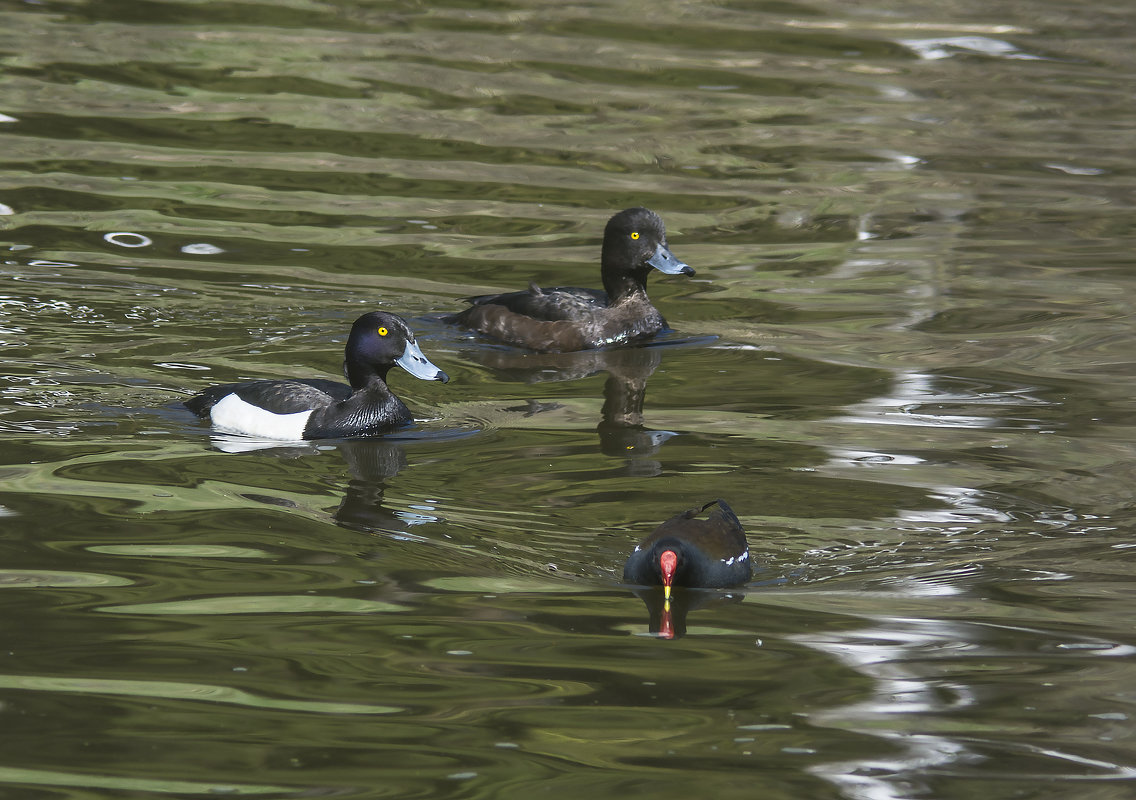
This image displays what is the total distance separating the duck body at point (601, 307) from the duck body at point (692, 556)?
5092 millimetres

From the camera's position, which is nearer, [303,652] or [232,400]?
[303,652]

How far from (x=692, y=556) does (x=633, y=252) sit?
6.27 meters

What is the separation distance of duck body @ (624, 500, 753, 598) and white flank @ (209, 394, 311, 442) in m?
3.03

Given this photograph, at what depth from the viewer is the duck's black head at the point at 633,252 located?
13289 millimetres

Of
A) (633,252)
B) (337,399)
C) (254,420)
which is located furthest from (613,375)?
(254,420)

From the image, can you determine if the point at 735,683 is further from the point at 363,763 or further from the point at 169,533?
the point at 169,533

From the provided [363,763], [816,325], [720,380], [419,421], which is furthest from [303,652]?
[816,325]

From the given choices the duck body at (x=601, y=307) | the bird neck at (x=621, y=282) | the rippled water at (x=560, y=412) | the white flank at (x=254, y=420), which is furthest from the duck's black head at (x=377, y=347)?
the bird neck at (x=621, y=282)

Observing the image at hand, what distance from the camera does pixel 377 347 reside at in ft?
34.7

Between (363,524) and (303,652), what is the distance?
1.65m

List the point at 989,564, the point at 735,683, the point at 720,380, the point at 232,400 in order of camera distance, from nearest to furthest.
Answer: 1. the point at 735,683
2. the point at 989,564
3. the point at 232,400
4. the point at 720,380

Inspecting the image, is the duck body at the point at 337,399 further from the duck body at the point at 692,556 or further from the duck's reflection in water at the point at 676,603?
the duck's reflection in water at the point at 676,603

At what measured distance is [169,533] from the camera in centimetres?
816

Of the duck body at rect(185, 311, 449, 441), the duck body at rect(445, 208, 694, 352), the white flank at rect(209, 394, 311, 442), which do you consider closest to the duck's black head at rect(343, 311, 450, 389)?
the duck body at rect(185, 311, 449, 441)
